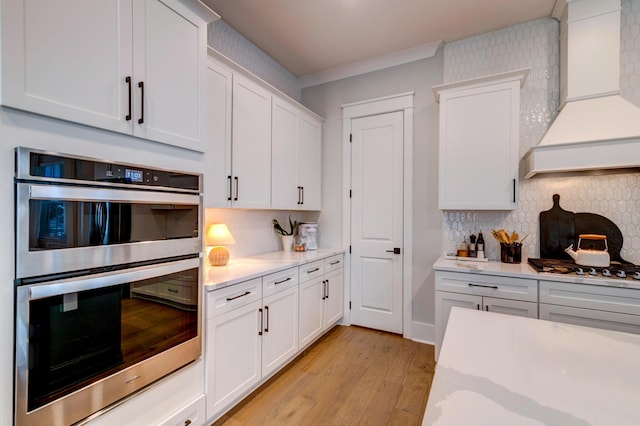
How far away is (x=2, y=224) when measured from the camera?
3.29 feet

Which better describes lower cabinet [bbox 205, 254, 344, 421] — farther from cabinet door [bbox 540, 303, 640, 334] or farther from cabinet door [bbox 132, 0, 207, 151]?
cabinet door [bbox 540, 303, 640, 334]

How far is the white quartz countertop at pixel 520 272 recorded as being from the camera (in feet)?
6.60

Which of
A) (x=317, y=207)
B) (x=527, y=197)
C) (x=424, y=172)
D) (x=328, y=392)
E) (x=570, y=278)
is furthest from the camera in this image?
(x=317, y=207)

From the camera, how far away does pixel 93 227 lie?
4.03ft

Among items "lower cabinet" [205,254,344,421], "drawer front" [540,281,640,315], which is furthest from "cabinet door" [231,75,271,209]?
"drawer front" [540,281,640,315]

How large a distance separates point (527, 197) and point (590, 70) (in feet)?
3.55

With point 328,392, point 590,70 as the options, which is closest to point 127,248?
point 328,392

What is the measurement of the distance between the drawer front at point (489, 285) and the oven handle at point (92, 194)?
2156 mm

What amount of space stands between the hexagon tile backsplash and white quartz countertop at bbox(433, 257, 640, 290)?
0.33 meters

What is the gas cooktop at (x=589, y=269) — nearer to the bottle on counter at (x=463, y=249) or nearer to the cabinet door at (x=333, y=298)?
the bottle on counter at (x=463, y=249)

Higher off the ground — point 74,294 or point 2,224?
point 2,224

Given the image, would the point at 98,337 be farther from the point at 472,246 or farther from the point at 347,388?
the point at 472,246

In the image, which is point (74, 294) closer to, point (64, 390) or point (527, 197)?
point (64, 390)

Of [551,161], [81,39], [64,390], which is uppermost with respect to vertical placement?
[81,39]
